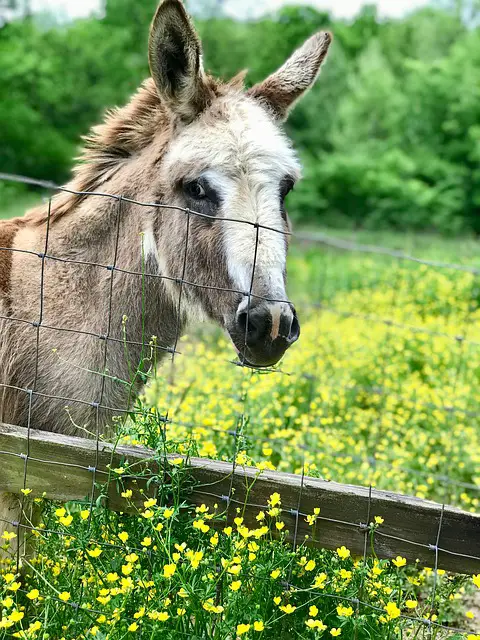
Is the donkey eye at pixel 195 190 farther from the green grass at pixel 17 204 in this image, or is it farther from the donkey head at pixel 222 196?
the green grass at pixel 17 204

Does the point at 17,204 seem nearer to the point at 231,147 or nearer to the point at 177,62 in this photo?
the point at 177,62

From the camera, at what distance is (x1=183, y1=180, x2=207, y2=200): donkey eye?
306cm

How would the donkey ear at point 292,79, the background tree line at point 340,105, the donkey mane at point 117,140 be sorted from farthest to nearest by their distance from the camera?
the background tree line at point 340,105, the donkey ear at point 292,79, the donkey mane at point 117,140

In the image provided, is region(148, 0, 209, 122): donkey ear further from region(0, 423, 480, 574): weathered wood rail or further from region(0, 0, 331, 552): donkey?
region(0, 423, 480, 574): weathered wood rail

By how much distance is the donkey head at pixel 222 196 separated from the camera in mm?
2775

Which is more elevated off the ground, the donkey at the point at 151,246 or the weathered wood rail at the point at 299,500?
the donkey at the point at 151,246

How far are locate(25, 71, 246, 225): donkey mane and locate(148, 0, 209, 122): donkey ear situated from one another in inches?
5.4

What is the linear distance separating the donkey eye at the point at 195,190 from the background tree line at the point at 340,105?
20.7 m

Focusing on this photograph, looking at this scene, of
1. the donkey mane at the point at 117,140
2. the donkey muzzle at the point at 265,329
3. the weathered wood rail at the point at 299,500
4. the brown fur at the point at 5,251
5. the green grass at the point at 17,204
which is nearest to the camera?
the weathered wood rail at the point at 299,500

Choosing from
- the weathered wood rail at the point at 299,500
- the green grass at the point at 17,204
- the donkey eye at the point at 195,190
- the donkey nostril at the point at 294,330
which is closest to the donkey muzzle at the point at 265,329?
the donkey nostril at the point at 294,330

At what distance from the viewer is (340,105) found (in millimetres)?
31391

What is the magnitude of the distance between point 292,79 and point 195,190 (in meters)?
0.93

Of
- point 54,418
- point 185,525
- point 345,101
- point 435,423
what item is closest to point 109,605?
point 185,525

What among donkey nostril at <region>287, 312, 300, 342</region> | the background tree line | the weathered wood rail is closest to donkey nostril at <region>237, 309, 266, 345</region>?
donkey nostril at <region>287, 312, 300, 342</region>
